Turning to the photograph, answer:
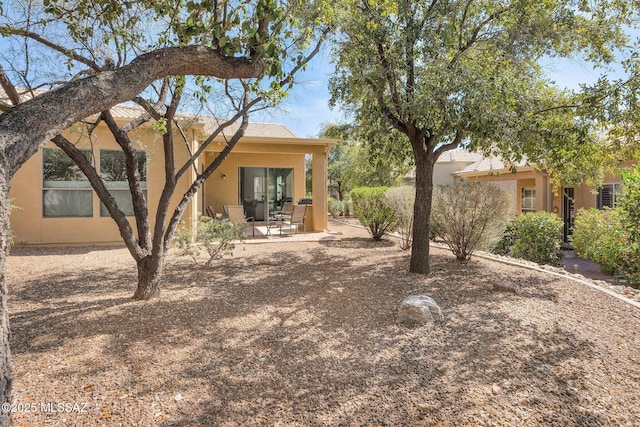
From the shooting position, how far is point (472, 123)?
16.9ft

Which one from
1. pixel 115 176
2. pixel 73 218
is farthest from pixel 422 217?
pixel 73 218

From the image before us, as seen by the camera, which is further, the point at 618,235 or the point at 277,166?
the point at 277,166

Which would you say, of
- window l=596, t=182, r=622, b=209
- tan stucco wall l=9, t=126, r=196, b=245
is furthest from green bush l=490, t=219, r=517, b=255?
tan stucco wall l=9, t=126, r=196, b=245

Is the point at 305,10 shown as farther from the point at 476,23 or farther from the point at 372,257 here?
the point at 372,257

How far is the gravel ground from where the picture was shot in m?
2.74

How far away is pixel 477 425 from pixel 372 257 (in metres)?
6.15

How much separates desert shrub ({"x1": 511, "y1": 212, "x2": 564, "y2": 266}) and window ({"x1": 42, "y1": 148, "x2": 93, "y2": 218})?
11724 mm

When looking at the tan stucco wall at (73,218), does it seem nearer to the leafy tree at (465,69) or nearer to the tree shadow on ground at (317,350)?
the tree shadow on ground at (317,350)

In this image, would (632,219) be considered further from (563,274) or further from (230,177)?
(230,177)

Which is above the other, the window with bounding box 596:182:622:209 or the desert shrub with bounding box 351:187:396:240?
the window with bounding box 596:182:622:209

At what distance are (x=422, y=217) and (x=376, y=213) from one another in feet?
13.7

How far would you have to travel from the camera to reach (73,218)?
10.2 meters

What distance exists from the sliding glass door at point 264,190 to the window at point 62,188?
6.58 m

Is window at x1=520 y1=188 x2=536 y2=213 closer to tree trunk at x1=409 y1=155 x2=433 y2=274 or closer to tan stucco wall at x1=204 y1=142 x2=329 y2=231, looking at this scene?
tan stucco wall at x1=204 y1=142 x2=329 y2=231
